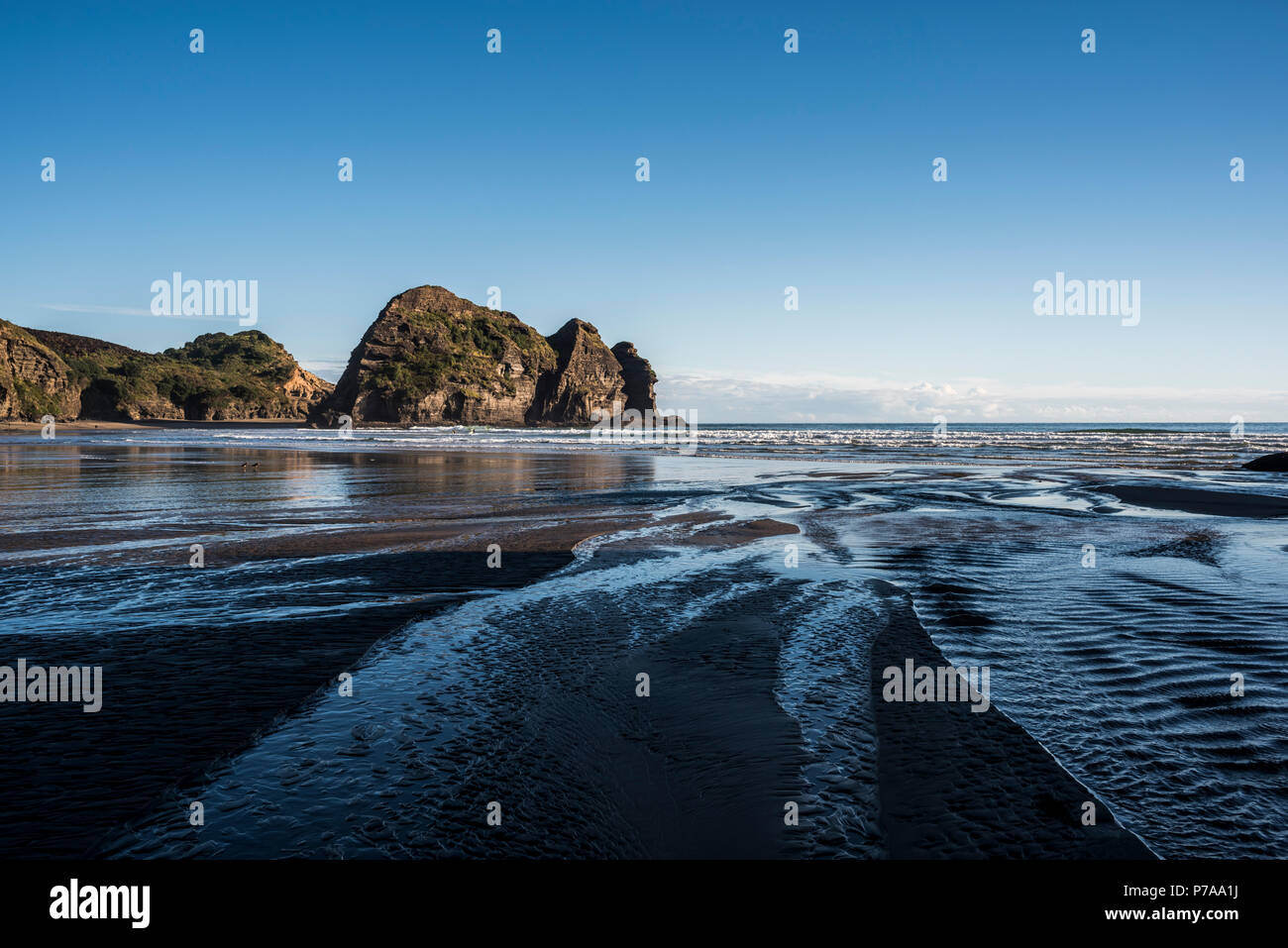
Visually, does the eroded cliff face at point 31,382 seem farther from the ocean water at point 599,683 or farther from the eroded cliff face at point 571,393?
the ocean water at point 599,683

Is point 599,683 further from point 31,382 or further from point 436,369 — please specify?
point 436,369

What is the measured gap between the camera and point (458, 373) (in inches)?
6156

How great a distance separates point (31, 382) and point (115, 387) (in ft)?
114

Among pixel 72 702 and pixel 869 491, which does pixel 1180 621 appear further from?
pixel 869 491

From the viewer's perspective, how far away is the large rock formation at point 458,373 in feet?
490

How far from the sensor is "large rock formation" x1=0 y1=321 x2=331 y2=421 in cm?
10775

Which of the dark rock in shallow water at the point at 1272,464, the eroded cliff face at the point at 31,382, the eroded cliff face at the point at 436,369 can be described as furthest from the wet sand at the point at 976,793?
the eroded cliff face at the point at 436,369

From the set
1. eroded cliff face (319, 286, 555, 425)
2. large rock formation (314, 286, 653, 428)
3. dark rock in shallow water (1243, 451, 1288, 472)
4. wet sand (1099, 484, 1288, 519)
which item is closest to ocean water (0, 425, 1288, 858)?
wet sand (1099, 484, 1288, 519)

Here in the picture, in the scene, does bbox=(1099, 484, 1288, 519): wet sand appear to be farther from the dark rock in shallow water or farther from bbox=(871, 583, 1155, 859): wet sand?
bbox=(871, 583, 1155, 859): wet sand

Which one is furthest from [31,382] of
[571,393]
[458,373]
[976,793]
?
[976,793]

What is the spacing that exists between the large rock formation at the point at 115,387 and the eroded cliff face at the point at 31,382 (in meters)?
0.12

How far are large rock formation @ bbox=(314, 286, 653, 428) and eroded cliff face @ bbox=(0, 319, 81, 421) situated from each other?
43332mm

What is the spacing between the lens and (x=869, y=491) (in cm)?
2278
